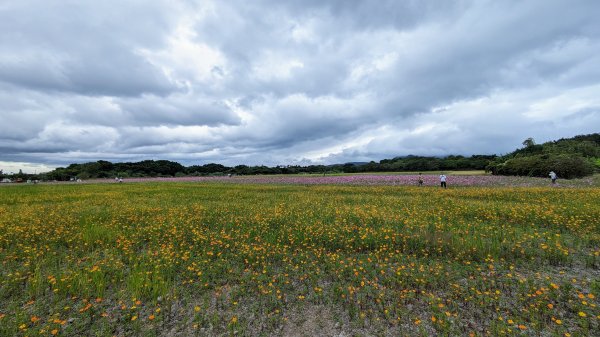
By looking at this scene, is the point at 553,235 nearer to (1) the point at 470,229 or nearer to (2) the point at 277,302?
(1) the point at 470,229

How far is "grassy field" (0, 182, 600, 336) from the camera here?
5.16 metres

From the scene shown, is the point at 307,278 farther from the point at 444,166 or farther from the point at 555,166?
the point at 444,166

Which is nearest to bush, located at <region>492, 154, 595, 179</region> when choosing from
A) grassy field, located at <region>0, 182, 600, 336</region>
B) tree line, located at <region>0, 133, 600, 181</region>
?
tree line, located at <region>0, 133, 600, 181</region>

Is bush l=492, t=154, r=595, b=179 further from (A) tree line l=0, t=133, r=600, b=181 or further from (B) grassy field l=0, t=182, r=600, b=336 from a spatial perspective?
(B) grassy field l=0, t=182, r=600, b=336

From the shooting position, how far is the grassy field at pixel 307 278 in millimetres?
5160

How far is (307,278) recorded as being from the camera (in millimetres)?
7129

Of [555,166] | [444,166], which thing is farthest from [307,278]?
[444,166]

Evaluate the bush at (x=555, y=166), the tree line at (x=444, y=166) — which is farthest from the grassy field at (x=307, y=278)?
the tree line at (x=444, y=166)

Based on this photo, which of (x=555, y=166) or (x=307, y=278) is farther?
(x=555, y=166)

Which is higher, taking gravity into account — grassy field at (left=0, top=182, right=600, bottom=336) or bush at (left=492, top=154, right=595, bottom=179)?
bush at (left=492, top=154, right=595, bottom=179)

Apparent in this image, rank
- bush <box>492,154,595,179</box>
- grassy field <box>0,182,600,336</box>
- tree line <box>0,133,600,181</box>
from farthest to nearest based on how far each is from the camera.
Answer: tree line <box>0,133,600,181</box> → bush <box>492,154,595,179</box> → grassy field <box>0,182,600,336</box>

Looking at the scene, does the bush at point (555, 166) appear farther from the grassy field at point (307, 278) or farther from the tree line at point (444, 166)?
the grassy field at point (307, 278)

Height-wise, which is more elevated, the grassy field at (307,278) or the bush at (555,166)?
the bush at (555,166)

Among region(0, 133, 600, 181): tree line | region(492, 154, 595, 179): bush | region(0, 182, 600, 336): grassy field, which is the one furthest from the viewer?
region(0, 133, 600, 181): tree line
